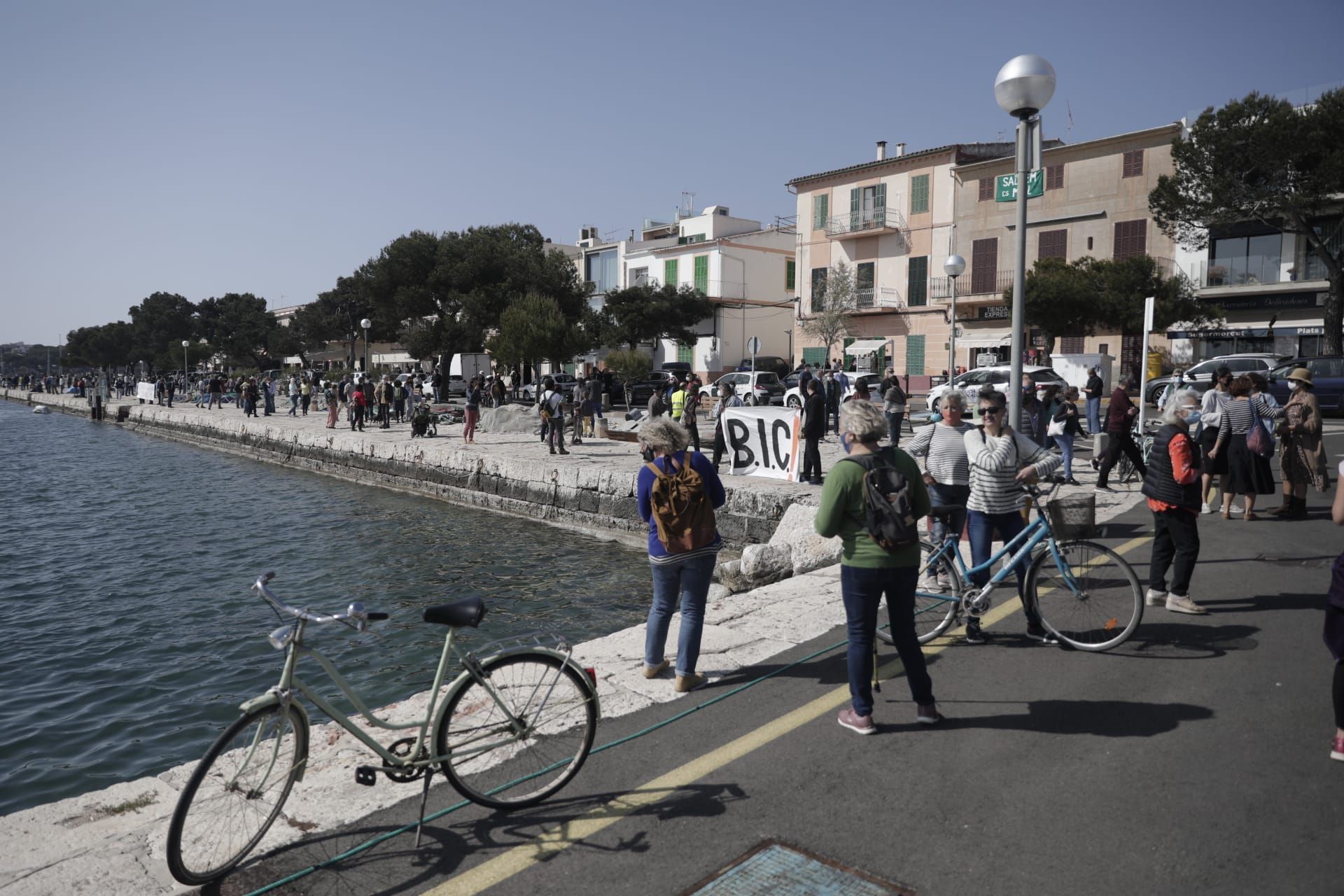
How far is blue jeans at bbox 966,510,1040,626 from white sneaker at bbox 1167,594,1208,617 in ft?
4.23

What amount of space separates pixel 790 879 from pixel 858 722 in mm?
1304

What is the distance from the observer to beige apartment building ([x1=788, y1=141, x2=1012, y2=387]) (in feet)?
135

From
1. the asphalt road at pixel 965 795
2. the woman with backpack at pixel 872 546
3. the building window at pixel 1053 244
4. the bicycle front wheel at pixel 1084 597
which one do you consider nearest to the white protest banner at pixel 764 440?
the bicycle front wheel at pixel 1084 597

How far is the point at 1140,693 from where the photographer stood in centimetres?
479

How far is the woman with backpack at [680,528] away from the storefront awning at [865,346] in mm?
39096

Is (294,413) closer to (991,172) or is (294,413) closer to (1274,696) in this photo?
(991,172)

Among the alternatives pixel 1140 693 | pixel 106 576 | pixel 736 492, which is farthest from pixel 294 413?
pixel 1140 693

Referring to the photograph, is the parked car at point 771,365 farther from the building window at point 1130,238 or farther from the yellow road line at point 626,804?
the yellow road line at point 626,804

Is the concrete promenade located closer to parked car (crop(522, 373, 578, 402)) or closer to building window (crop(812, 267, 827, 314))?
parked car (crop(522, 373, 578, 402))

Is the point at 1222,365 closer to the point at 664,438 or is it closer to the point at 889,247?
the point at 889,247

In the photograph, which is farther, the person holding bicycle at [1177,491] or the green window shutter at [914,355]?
the green window shutter at [914,355]

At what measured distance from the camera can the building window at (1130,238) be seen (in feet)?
115

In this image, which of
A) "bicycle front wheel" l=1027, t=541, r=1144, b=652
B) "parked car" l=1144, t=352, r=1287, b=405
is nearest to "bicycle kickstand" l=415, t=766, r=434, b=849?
"bicycle front wheel" l=1027, t=541, r=1144, b=652

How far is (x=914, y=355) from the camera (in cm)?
4222
